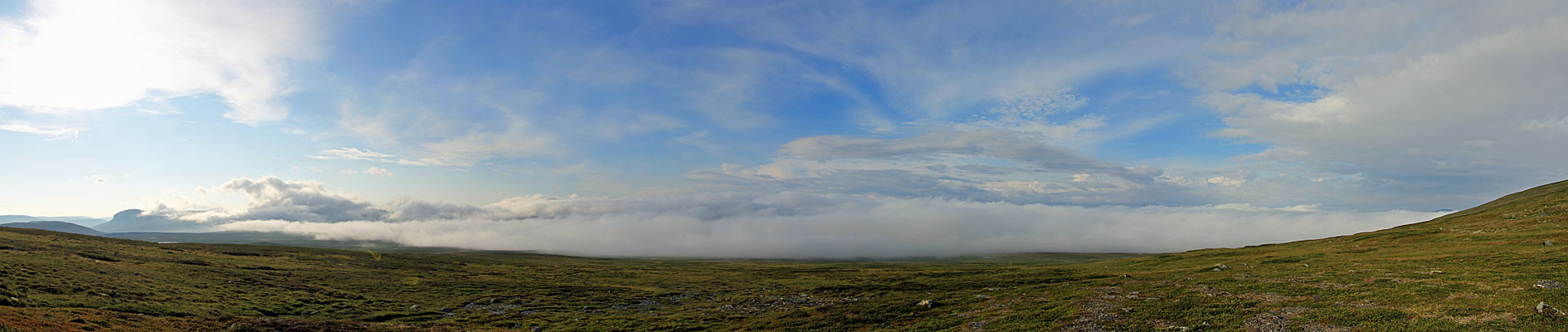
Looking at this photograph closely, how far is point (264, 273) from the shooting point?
89.2 meters

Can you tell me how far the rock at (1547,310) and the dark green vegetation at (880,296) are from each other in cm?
39

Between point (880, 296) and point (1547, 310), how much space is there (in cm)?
5139

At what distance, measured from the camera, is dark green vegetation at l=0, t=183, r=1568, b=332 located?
34.7 m

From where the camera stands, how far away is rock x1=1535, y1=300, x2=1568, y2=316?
26.5 meters

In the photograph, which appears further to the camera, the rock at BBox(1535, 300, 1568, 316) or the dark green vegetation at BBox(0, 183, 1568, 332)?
the dark green vegetation at BBox(0, 183, 1568, 332)

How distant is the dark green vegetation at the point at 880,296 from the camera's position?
3469 cm

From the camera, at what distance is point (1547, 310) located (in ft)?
88.5

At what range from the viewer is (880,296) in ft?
228

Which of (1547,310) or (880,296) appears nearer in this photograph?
(1547,310)

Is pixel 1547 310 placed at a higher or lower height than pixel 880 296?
higher

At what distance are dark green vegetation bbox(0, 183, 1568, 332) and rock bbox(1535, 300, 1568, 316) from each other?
15.2 inches

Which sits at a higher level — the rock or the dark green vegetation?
the rock

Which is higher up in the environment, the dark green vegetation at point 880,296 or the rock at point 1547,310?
the rock at point 1547,310

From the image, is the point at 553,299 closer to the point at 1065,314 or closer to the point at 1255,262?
the point at 1065,314
